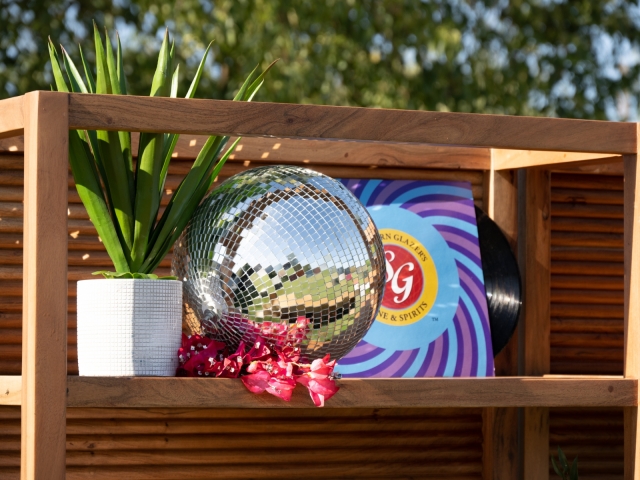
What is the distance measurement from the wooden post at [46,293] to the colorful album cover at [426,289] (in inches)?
30.1

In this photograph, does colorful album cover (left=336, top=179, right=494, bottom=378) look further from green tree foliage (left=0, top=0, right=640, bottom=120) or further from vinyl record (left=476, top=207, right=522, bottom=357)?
green tree foliage (left=0, top=0, right=640, bottom=120)

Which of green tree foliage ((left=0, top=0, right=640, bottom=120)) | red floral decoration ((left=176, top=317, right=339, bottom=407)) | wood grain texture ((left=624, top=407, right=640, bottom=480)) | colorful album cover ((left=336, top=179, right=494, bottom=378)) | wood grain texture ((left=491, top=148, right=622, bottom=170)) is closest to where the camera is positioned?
red floral decoration ((left=176, top=317, right=339, bottom=407))

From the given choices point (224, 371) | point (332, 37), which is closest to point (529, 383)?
point (224, 371)

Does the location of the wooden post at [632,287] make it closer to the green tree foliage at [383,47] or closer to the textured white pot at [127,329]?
the textured white pot at [127,329]

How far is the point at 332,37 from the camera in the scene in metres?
7.77

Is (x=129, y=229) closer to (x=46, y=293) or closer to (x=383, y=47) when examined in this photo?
(x=46, y=293)

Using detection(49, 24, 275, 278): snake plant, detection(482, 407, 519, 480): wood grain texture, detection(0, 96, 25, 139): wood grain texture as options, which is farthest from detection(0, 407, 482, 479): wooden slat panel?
detection(0, 96, 25, 139): wood grain texture

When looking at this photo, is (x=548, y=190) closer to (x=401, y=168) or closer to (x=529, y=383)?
(x=401, y=168)

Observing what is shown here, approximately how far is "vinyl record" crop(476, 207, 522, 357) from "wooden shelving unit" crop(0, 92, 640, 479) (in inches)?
10.4

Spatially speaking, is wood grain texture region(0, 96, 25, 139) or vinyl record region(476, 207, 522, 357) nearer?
wood grain texture region(0, 96, 25, 139)

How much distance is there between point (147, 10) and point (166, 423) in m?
6.41

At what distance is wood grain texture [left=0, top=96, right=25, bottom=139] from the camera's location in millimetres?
1654

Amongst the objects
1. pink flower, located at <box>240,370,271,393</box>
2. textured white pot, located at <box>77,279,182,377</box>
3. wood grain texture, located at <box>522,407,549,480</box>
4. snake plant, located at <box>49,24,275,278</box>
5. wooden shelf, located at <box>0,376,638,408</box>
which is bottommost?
wood grain texture, located at <box>522,407,549,480</box>

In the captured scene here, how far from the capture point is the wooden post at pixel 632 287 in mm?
1912
